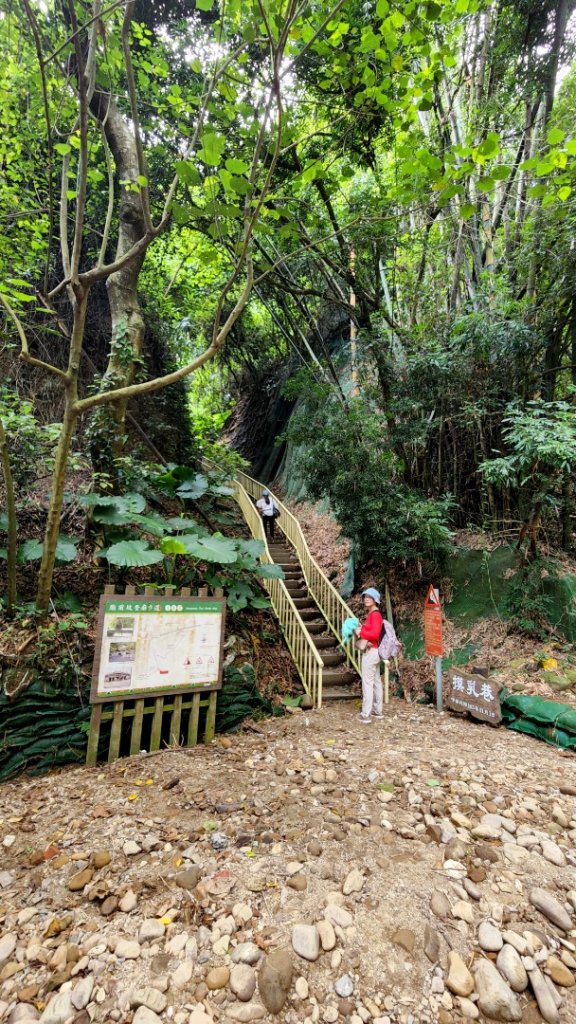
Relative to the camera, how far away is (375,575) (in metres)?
6.78

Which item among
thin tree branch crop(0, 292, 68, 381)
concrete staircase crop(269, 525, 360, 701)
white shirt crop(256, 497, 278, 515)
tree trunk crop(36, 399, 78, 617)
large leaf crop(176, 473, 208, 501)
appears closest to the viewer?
thin tree branch crop(0, 292, 68, 381)

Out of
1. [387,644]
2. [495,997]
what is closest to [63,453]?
[495,997]

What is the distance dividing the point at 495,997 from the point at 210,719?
2.69 meters

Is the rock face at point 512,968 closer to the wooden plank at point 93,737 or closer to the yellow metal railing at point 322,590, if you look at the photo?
the wooden plank at point 93,737

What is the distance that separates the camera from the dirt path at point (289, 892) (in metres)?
1.43

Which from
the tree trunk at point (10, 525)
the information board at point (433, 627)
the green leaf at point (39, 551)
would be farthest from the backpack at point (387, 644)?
the tree trunk at point (10, 525)

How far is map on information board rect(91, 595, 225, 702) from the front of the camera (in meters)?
3.18

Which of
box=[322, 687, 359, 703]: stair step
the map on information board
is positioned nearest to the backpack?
box=[322, 687, 359, 703]: stair step

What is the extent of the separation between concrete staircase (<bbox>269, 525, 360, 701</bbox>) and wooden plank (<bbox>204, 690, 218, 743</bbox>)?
1.92 meters

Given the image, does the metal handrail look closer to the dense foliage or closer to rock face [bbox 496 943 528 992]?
the dense foliage

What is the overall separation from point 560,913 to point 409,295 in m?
7.62

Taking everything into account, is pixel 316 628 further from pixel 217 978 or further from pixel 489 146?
pixel 489 146

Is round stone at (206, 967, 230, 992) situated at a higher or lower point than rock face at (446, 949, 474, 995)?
lower

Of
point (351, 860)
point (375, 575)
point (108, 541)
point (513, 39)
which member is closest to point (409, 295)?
point (513, 39)
